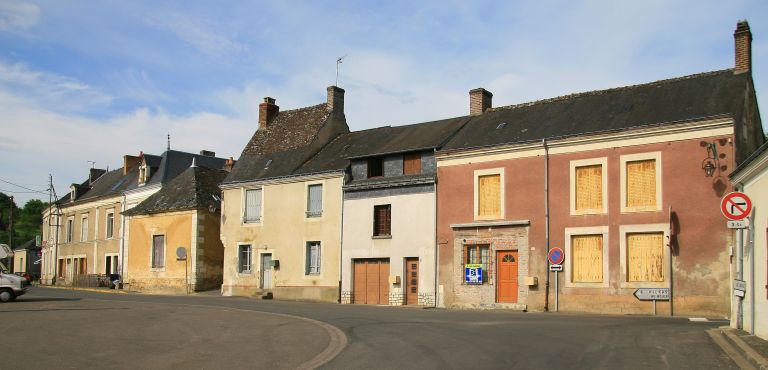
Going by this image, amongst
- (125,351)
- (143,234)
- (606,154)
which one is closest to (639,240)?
(606,154)

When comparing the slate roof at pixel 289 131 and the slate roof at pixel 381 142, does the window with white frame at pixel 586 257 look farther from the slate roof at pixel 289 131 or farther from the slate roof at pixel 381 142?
the slate roof at pixel 289 131

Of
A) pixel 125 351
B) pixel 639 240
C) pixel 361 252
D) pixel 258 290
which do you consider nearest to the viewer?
pixel 125 351

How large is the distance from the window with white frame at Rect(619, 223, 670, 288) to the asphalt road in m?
6.16

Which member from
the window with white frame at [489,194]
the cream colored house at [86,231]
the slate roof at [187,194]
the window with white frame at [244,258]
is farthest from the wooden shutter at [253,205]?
the cream colored house at [86,231]

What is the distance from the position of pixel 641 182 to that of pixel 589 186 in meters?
1.77

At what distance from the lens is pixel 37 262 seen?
231 feet

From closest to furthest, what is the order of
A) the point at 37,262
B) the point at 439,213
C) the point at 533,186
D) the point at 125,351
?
1. the point at 125,351
2. the point at 533,186
3. the point at 439,213
4. the point at 37,262

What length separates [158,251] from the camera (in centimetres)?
4250

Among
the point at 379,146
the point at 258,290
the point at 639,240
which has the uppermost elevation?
the point at 379,146

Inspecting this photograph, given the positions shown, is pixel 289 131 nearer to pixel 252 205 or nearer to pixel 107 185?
pixel 252 205

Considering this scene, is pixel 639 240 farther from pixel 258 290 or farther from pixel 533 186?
pixel 258 290

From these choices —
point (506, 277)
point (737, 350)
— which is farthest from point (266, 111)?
point (737, 350)

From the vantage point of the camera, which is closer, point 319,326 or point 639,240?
point 319,326

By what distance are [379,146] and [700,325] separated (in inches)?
718
